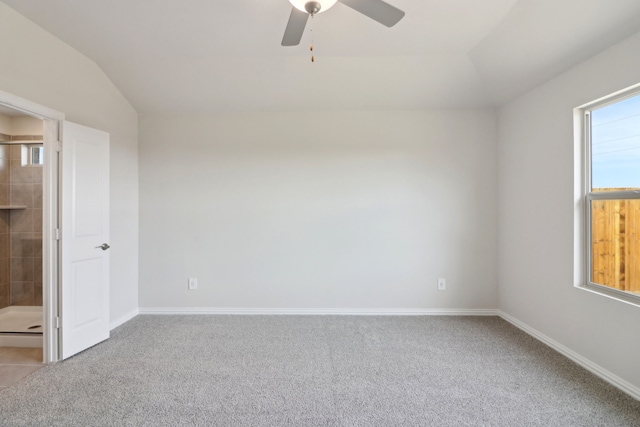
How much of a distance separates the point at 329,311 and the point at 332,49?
2.79 meters

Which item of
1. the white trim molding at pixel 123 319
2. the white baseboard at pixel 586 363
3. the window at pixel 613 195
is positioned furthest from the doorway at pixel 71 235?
the window at pixel 613 195

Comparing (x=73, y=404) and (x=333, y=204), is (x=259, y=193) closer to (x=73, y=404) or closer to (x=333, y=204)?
(x=333, y=204)

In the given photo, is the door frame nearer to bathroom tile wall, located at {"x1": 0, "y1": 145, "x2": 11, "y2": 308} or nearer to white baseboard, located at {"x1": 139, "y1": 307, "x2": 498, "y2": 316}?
white baseboard, located at {"x1": 139, "y1": 307, "x2": 498, "y2": 316}

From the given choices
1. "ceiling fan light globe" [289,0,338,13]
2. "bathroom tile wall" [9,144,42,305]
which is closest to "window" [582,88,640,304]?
"ceiling fan light globe" [289,0,338,13]

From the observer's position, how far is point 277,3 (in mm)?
2070

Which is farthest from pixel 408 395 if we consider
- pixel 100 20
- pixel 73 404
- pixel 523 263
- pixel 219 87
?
pixel 100 20

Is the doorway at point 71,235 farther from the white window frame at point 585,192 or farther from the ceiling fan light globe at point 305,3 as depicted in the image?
the white window frame at point 585,192

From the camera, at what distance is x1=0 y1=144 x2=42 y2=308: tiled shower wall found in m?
3.34

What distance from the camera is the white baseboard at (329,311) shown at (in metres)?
3.27

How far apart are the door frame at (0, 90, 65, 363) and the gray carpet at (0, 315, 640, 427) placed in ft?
0.73

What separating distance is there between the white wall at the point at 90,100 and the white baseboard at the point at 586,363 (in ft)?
14.0

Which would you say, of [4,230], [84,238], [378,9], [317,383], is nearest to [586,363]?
[317,383]

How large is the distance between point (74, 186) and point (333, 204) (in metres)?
2.46

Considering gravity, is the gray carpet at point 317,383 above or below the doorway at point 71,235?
below
